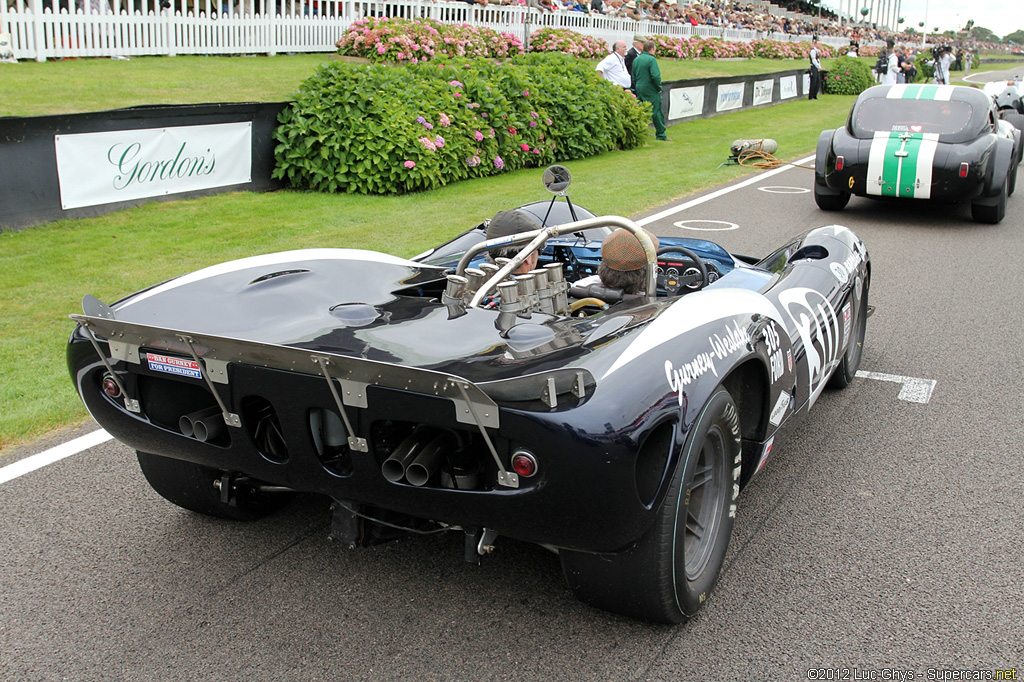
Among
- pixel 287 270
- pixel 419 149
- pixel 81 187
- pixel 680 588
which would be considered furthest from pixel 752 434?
pixel 419 149

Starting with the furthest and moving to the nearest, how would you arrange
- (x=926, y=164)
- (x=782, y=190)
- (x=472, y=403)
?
(x=782, y=190), (x=926, y=164), (x=472, y=403)

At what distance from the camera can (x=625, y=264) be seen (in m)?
3.45

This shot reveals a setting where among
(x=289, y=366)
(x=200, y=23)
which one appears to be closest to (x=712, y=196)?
(x=289, y=366)

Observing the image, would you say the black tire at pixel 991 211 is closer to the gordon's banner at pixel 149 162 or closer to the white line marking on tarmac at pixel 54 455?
the gordon's banner at pixel 149 162

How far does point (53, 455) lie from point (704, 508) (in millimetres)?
2937

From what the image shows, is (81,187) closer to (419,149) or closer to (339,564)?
(419,149)

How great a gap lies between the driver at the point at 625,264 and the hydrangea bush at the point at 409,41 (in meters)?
14.8

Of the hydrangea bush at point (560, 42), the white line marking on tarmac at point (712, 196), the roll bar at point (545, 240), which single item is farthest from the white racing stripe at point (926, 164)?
the hydrangea bush at point (560, 42)

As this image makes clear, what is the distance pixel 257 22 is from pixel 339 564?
20.8m

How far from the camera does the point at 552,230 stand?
3.25 m

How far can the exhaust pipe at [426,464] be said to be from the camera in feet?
8.14

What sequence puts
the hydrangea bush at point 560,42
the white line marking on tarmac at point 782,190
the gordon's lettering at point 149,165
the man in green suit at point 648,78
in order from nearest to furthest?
the gordon's lettering at point 149,165 → the white line marking on tarmac at point 782,190 → the man in green suit at point 648,78 → the hydrangea bush at point 560,42
